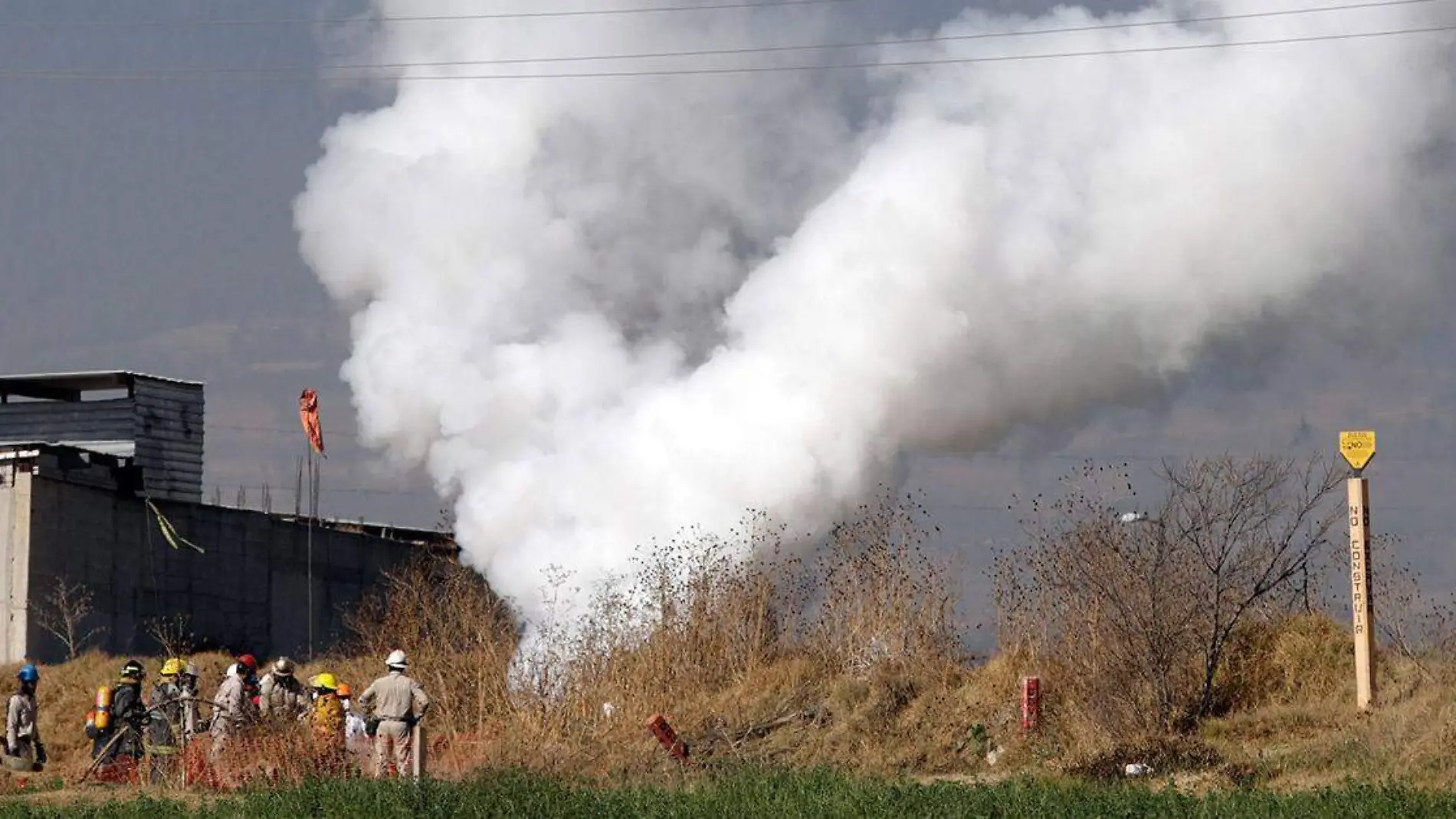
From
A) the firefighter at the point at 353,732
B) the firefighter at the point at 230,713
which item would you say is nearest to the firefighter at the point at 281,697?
the firefighter at the point at 230,713

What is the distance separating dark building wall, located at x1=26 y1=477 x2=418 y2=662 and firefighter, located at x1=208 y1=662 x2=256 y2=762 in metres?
17.6

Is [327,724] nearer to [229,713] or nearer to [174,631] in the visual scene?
[229,713]

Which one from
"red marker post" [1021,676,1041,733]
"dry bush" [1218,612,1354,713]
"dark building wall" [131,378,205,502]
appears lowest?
"red marker post" [1021,676,1041,733]

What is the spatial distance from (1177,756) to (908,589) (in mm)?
7169

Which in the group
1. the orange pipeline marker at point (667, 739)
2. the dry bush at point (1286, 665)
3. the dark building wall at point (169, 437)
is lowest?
the orange pipeline marker at point (667, 739)

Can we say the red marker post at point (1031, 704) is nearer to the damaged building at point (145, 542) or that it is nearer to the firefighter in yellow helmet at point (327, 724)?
the firefighter in yellow helmet at point (327, 724)

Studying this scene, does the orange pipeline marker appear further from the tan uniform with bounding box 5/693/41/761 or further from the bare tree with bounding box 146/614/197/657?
the bare tree with bounding box 146/614/197/657

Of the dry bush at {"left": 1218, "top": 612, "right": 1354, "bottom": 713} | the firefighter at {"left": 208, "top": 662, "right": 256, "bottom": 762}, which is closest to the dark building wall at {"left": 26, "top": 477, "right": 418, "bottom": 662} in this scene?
the firefighter at {"left": 208, "top": 662, "right": 256, "bottom": 762}

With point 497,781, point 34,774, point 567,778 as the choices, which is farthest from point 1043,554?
point 34,774

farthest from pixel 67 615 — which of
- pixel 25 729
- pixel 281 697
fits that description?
pixel 281 697

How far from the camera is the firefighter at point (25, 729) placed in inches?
1059

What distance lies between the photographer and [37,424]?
166 feet

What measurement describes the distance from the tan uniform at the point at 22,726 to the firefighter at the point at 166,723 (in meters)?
2.55

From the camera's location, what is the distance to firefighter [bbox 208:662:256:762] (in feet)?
73.6
